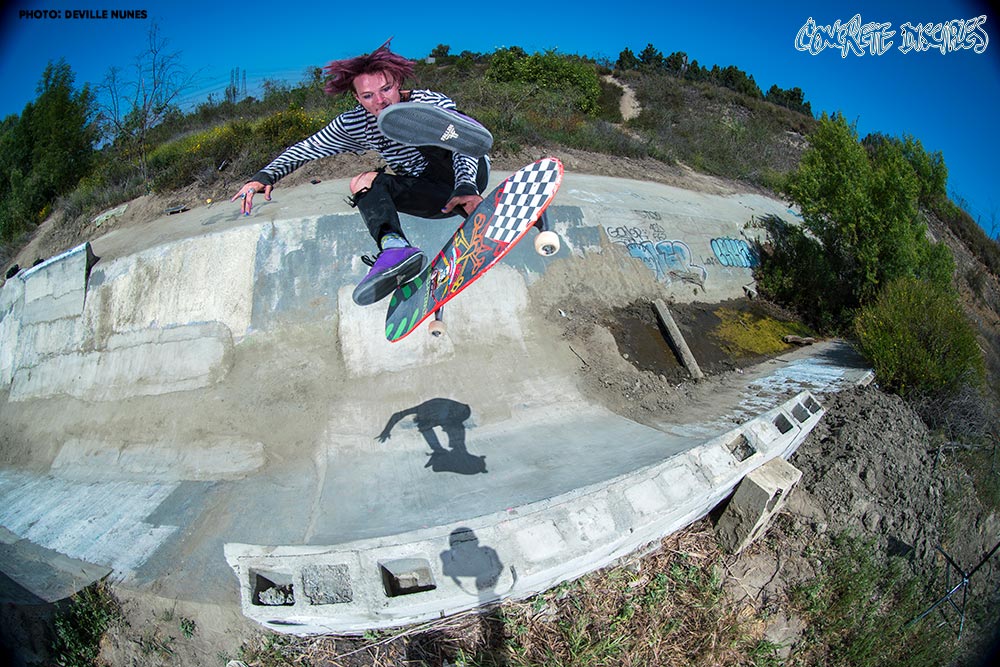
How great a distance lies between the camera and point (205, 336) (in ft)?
28.8

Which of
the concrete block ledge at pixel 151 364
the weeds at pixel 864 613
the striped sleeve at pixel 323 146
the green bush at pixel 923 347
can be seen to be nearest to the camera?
the striped sleeve at pixel 323 146

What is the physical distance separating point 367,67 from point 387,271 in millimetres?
1934

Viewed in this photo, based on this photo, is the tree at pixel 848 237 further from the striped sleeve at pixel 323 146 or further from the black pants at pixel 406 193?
the striped sleeve at pixel 323 146

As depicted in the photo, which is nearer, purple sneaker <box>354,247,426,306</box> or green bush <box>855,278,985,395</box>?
purple sneaker <box>354,247,426,306</box>

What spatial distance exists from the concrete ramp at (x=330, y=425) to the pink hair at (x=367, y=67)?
14.5 ft

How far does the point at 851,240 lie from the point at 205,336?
18.0 meters

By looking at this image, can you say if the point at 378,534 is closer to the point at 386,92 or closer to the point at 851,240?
the point at 386,92

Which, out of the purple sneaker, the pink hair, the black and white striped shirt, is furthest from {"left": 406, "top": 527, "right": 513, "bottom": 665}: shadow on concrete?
the pink hair

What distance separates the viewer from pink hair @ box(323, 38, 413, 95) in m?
4.37

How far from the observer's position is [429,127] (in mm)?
3945

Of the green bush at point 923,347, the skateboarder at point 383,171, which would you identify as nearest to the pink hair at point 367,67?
the skateboarder at point 383,171

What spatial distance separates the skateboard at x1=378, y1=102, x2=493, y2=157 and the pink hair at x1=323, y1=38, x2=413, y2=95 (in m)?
0.89

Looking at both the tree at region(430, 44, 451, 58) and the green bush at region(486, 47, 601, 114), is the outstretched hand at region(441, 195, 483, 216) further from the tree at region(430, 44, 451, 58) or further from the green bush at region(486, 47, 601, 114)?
the tree at region(430, 44, 451, 58)

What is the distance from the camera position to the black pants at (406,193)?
487 cm
